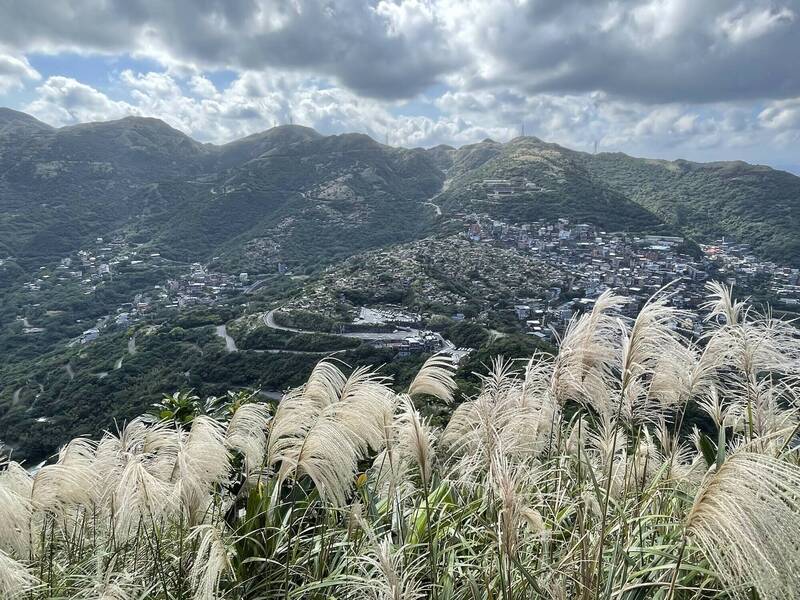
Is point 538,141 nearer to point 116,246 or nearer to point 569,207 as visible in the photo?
point 569,207

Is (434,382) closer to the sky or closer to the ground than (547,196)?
closer to the ground

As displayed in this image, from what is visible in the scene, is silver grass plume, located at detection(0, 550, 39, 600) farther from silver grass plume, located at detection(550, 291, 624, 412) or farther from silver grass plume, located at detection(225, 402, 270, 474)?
silver grass plume, located at detection(550, 291, 624, 412)

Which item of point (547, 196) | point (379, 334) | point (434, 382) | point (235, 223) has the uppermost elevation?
point (547, 196)

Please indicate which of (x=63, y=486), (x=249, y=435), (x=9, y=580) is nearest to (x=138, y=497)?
(x=9, y=580)

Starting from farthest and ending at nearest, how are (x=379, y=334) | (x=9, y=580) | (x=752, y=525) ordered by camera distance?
1. (x=379, y=334)
2. (x=9, y=580)
3. (x=752, y=525)

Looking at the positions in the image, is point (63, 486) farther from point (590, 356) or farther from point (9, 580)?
point (590, 356)
